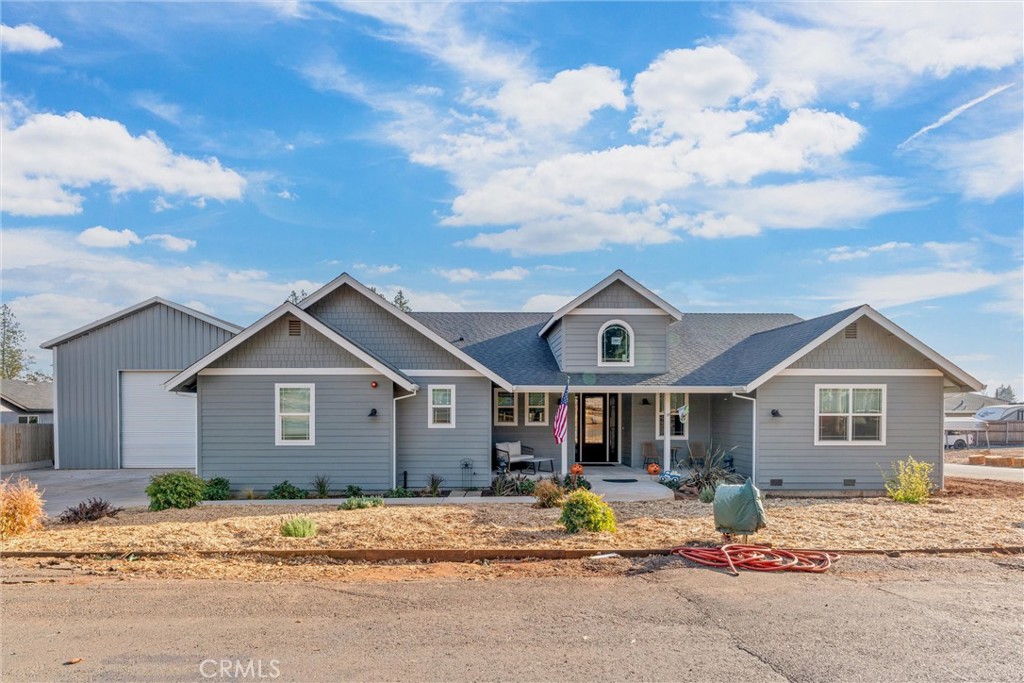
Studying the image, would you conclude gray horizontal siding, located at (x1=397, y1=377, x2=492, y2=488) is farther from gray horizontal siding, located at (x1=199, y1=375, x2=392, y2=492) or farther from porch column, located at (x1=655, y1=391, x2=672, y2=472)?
porch column, located at (x1=655, y1=391, x2=672, y2=472)

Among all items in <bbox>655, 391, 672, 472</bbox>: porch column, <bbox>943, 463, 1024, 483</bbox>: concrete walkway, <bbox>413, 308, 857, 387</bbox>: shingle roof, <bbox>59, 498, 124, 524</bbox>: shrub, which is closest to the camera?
<bbox>59, 498, 124, 524</bbox>: shrub

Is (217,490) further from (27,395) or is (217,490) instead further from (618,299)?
(27,395)

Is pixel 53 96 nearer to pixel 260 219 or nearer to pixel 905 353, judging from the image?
pixel 260 219

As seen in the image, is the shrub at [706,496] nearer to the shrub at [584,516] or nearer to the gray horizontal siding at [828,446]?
the gray horizontal siding at [828,446]

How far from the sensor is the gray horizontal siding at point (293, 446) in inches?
526

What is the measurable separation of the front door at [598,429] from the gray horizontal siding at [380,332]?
5.12 meters

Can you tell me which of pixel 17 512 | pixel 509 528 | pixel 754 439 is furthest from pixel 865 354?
pixel 17 512

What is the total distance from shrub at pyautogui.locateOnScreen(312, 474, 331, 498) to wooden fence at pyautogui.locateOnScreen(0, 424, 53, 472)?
1232 centimetres

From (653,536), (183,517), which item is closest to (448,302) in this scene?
(183,517)

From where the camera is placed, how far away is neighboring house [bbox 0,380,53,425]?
2472cm

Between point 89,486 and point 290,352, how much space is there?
684 cm

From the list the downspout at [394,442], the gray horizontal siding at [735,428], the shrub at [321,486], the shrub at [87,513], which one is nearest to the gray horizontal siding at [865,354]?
the gray horizontal siding at [735,428]

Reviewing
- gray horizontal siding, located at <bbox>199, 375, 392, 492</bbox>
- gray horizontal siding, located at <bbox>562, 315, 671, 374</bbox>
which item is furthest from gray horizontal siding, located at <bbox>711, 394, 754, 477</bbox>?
gray horizontal siding, located at <bbox>199, 375, 392, 492</bbox>

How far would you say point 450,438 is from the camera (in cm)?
1430
